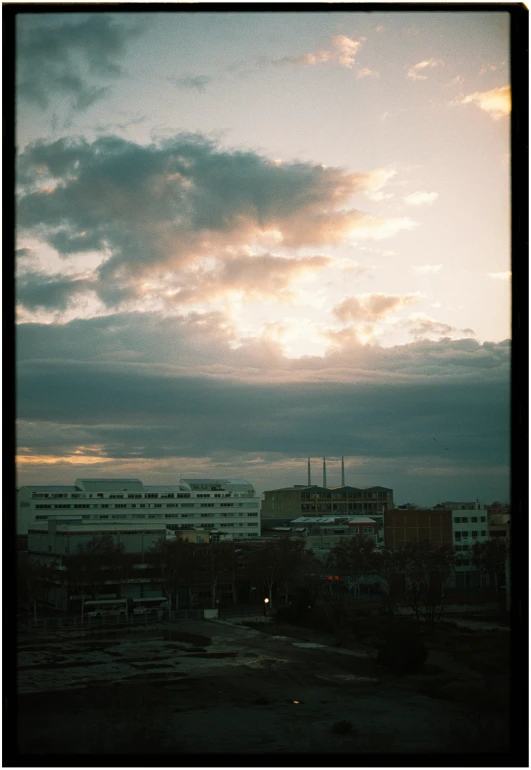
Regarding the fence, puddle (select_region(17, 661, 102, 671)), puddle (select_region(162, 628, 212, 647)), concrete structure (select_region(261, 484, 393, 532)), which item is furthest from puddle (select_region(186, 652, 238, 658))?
concrete structure (select_region(261, 484, 393, 532))

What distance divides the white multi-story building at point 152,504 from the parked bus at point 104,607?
15.4ft

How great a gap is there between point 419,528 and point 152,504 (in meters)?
6.46

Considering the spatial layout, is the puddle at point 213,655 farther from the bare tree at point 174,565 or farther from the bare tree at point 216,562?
the bare tree at point 216,562

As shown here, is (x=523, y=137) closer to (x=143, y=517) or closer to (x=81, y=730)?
(x=81, y=730)

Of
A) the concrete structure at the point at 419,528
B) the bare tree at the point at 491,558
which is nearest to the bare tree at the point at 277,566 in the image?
the concrete structure at the point at 419,528

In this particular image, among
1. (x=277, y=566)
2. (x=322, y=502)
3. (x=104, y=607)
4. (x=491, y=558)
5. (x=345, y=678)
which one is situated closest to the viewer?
(x=345, y=678)

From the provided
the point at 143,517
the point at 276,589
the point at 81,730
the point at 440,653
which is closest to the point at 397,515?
the point at 276,589

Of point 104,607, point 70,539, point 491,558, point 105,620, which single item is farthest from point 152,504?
point 491,558

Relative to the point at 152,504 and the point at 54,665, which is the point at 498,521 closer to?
the point at 152,504

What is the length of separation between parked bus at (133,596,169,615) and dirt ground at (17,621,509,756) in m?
1.36

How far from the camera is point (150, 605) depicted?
11148mm

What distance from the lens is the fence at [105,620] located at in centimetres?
949

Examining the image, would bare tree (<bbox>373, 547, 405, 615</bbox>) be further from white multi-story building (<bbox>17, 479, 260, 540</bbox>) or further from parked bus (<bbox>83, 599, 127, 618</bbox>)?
white multi-story building (<bbox>17, 479, 260, 540</bbox>)

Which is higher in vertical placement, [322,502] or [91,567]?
[91,567]
